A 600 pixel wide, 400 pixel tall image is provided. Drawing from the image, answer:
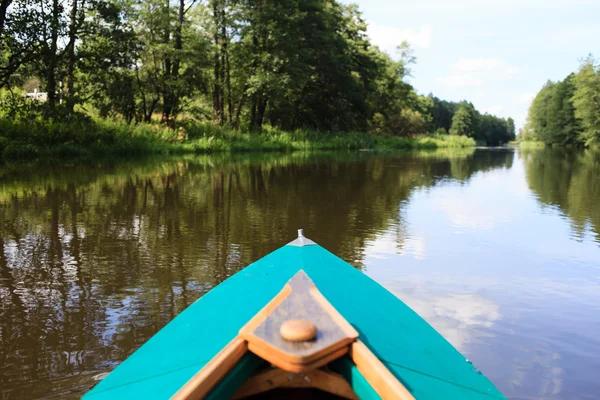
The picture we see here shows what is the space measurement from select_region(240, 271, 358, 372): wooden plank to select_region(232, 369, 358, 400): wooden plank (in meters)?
0.24

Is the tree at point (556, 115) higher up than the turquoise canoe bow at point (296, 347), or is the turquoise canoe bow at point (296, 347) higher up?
the tree at point (556, 115)

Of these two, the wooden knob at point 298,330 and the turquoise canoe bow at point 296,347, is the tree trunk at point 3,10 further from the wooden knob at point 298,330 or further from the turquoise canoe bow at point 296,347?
the wooden knob at point 298,330

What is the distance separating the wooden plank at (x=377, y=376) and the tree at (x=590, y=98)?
210 ft

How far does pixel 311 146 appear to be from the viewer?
30.1 m

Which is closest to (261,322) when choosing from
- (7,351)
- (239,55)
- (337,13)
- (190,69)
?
(7,351)

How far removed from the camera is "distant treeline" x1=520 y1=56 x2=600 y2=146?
5681 cm

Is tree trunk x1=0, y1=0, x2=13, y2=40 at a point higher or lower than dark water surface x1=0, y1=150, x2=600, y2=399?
higher

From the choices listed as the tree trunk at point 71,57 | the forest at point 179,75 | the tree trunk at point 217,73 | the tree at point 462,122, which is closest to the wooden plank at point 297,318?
the forest at point 179,75

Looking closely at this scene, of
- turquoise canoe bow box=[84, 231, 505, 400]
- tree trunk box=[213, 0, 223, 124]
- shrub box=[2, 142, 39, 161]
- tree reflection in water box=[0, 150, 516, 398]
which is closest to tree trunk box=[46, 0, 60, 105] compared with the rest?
shrub box=[2, 142, 39, 161]

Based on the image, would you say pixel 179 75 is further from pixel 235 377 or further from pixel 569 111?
pixel 569 111

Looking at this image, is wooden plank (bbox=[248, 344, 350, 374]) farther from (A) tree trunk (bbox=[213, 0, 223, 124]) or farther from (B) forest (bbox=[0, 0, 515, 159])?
(A) tree trunk (bbox=[213, 0, 223, 124])

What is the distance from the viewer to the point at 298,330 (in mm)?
1575

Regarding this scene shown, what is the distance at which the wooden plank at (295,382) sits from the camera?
70.6 inches

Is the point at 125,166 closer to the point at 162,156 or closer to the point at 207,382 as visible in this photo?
the point at 162,156
